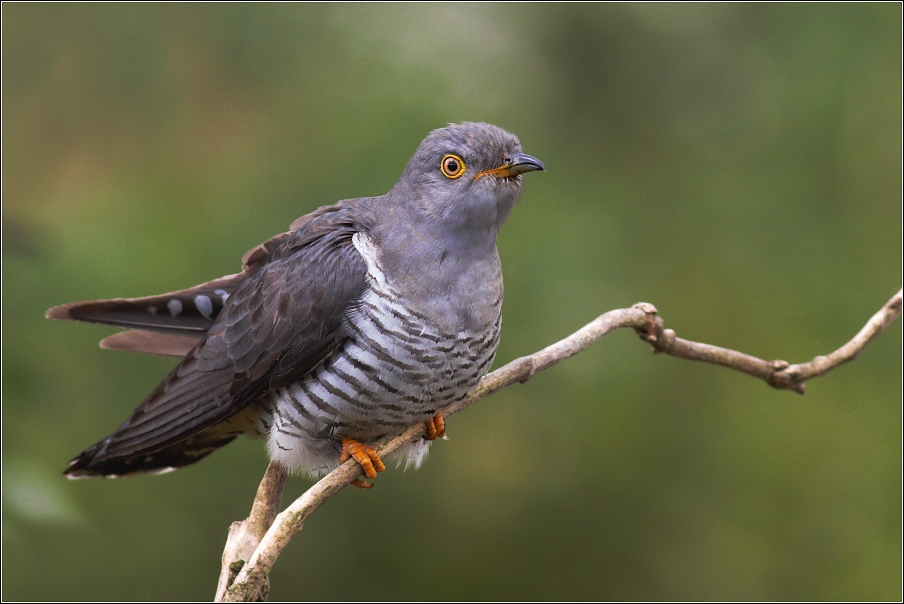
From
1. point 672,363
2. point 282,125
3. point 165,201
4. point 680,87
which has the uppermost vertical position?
point 680,87

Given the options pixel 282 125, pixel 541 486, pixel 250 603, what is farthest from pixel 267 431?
pixel 282 125

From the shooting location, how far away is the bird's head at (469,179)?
2152 millimetres

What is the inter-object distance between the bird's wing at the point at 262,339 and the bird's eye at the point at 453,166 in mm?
276

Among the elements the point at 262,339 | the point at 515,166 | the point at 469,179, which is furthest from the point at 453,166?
the point at 262,339

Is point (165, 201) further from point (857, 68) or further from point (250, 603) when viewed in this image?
point (857, 68)

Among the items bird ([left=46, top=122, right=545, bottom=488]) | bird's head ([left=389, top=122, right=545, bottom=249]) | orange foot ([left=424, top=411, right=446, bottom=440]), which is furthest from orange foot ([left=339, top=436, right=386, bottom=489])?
bird's head ([left=389, top=122, right=545, bottom=249])

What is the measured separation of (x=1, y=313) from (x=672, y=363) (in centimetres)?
234

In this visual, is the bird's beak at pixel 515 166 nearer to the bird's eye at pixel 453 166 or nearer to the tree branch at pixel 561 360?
the bird's eye at pixel 453 166

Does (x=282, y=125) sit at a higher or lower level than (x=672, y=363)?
higher

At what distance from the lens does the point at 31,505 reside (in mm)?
1902

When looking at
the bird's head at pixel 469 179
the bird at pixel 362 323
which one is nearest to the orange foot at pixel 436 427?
the bird at pixel 362 323

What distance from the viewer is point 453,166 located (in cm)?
218

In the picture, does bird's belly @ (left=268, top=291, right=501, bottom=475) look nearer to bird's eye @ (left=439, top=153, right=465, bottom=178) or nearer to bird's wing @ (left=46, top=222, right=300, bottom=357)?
bird's eye @ (left=439, top=153, right=465, bottom=178)

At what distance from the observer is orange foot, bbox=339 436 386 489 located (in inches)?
86.4
